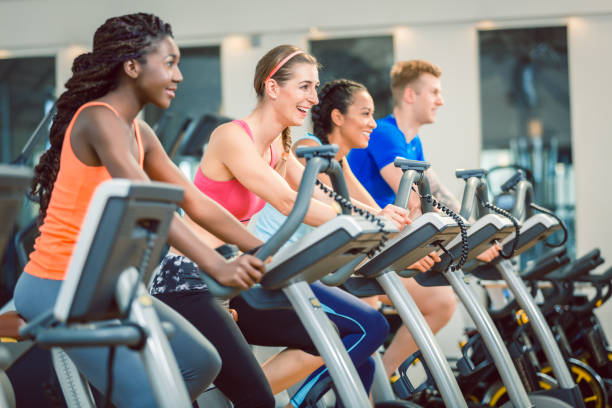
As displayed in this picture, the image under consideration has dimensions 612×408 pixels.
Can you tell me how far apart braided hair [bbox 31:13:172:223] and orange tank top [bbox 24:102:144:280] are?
0.42ft

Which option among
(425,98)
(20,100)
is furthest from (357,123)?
(20,100)

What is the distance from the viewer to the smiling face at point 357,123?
3.43 m

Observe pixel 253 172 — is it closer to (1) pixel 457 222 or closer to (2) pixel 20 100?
(1) pixel 457 222

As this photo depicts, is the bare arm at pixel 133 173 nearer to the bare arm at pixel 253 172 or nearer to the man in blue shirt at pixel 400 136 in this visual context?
the bare arm at pixel 253 172

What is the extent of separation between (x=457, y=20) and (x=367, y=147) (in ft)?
11.0

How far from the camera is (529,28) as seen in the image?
21.6ft

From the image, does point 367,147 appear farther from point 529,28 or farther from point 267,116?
point 529,28

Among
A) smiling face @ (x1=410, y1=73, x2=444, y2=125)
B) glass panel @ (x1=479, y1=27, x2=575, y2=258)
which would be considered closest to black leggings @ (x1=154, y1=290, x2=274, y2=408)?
smiling face @ (x1=410, y1=73, x2=444, y2=125)

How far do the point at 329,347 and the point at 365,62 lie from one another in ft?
16.4

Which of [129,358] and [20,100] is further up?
[20,100]

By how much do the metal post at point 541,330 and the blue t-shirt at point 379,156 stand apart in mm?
580

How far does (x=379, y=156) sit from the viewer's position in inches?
140

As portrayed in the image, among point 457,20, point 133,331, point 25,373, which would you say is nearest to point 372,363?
point 25,373

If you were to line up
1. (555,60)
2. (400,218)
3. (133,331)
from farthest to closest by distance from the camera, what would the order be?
(555,60) → (400,218) → (133,331)
